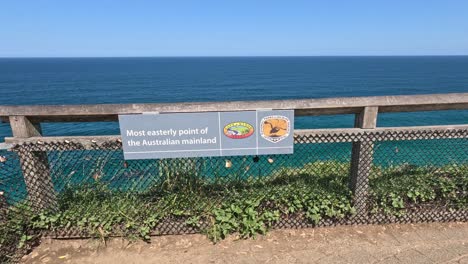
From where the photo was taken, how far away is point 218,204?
3900mm

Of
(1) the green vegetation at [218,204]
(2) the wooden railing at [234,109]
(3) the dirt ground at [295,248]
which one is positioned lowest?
(3) the dirt ground at [295,248]

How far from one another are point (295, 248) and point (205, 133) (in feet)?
5.12

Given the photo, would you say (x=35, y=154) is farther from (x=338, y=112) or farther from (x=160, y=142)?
(x=338, y=112)

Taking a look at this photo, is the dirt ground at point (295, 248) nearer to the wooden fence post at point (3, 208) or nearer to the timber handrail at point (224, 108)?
the wooden fence post at point (3, 208)

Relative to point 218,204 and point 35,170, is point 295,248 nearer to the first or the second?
point 218,204

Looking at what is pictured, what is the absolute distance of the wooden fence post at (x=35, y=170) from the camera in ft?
10.8

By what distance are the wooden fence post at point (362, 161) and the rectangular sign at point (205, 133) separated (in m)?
0.77

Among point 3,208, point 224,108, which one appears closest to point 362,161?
point 224,108

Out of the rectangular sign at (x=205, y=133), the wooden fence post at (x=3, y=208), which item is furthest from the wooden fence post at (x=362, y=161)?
the wooden fence post at (x=3, y=208)

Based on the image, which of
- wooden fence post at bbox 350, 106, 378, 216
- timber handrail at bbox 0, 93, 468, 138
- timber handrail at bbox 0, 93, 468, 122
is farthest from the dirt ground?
timber handrail at bbox 0, 93, 468, 122

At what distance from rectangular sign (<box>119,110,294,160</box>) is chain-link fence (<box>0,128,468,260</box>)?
0.21 metres

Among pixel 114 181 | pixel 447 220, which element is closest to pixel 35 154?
pixel 114 181

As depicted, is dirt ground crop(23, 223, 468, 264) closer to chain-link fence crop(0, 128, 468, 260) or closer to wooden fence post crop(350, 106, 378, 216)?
chain-link fence crop(0, 128, 468, 260)

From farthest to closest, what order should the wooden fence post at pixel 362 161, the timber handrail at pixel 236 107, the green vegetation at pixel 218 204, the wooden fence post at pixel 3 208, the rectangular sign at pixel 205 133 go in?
the green vegetation at pixel 218 204 < the wooden fence post at pixel 3 208 < the wooden fence post at pixel 362 161 < the rectangular sign at pixel 205 133 < the timber handrail at pixel 236 107
